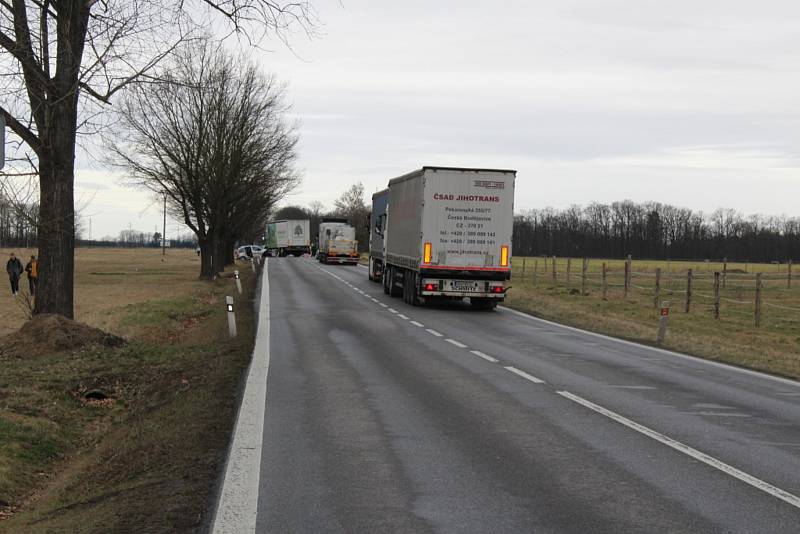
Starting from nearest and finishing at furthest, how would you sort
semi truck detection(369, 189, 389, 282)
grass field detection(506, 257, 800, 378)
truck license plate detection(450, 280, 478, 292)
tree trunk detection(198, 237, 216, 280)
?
grass field detection(506, 257, 800, 378), truck license plate detection(450, 280, 478, 292), semi truck detection(369, 189, 389, 282), tree trunk detection(198, 237, 216, 280)

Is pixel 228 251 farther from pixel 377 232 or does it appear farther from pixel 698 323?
pixel 698 323

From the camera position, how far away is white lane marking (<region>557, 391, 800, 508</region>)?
5.84m

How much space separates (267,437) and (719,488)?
3672 mm

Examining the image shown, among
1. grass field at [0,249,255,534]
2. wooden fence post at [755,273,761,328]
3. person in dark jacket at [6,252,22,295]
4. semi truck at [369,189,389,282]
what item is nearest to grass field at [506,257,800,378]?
wooden fence post at [755,273,761,328]

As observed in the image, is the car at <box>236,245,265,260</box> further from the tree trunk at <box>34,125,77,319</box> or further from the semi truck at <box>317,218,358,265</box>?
the tree trunk at <box>34,125,77,319</box>

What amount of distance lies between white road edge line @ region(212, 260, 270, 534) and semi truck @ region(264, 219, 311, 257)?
7616 cm

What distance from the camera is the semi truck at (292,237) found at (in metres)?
87.3

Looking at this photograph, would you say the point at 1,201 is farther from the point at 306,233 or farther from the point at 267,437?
the point at 306,233

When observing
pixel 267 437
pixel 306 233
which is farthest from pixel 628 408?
pixel 306 233

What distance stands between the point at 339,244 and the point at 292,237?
926 inches

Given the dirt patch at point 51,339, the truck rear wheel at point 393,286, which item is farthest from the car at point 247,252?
the dirt patch at point 51,339

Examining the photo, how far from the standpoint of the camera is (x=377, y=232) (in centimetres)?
3562

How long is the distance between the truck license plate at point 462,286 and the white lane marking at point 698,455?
14.9 meters

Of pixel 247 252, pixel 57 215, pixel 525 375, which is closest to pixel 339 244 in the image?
pixel 247 252
